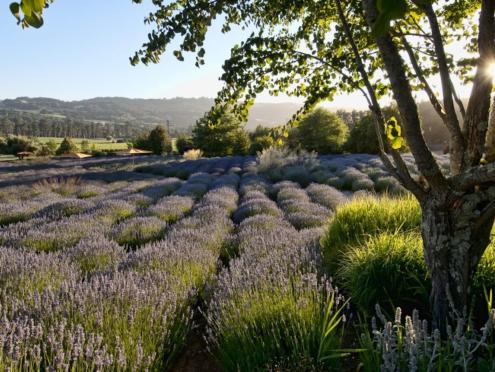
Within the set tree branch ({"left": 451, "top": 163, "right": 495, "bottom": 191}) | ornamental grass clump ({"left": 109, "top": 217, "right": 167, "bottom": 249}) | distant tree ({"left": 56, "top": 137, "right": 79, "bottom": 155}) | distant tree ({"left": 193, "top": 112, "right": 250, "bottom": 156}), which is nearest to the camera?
tree branch ({"left": 451, "top": 163, "right": 495, "bottom": 191})

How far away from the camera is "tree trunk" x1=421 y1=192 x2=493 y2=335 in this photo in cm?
221

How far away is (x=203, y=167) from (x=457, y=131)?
18621 millimetres

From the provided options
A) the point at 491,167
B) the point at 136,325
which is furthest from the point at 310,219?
the point at 491,167

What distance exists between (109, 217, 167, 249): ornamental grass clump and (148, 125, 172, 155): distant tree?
4880 centimetres

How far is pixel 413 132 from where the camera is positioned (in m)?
2.23

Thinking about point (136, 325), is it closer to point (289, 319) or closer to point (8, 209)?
point (289, 319)

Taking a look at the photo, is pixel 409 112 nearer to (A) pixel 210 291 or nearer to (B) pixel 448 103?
(B) pixel 448 103

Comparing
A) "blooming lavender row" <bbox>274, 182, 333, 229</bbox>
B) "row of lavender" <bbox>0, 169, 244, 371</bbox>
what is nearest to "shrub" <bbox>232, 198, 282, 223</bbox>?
"blooming lavender row" <bbox>274, 182, 333, 229</bbox>

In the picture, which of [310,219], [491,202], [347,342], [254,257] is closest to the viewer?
[491,202]

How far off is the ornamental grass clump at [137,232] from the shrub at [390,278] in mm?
3647

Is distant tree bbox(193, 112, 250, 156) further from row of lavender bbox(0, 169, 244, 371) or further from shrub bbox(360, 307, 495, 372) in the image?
shrub bbox(360, 307, 495, 372)

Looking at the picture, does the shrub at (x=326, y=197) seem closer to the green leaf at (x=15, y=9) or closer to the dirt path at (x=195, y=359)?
the dirt path at (x=195, y=359)

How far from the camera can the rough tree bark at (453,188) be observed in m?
2.08

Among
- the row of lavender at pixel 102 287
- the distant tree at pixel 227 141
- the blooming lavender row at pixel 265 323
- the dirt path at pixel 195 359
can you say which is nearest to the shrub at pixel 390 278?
the blooming lavender row at pixel 265 323
